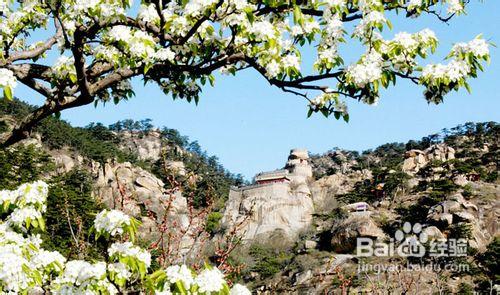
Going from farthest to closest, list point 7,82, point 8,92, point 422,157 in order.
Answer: point 422,157 → point 7,82 → point 8,92

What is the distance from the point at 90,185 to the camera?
77.3 metres

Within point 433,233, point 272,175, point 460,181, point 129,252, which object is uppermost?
point 272,175

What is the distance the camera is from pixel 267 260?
66.2 meters

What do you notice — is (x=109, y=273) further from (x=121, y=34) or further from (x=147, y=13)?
(x=147, y=13)

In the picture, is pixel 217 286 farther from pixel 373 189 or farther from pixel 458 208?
pixel 373 189

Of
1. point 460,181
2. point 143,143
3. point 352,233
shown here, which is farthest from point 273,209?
point 143,143

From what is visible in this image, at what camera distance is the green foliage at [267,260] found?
6291 cm

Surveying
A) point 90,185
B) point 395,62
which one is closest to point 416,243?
point 90,185

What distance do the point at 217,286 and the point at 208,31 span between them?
9.05ft

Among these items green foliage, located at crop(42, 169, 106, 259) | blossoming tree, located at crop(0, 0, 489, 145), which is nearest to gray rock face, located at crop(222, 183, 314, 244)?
green foliage, located at crop(42, 169, 106, 259)

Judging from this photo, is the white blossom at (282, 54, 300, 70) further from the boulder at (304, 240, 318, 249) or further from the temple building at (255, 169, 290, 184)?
the temple building at (255, 169, 290, 184)

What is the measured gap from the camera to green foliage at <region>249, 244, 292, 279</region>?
62906 mm

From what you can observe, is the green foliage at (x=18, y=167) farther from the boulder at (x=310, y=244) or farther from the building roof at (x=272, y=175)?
the building roof at (x=272, y=175)

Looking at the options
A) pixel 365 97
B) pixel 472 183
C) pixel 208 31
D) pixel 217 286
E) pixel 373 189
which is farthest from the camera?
pixel 373 189
